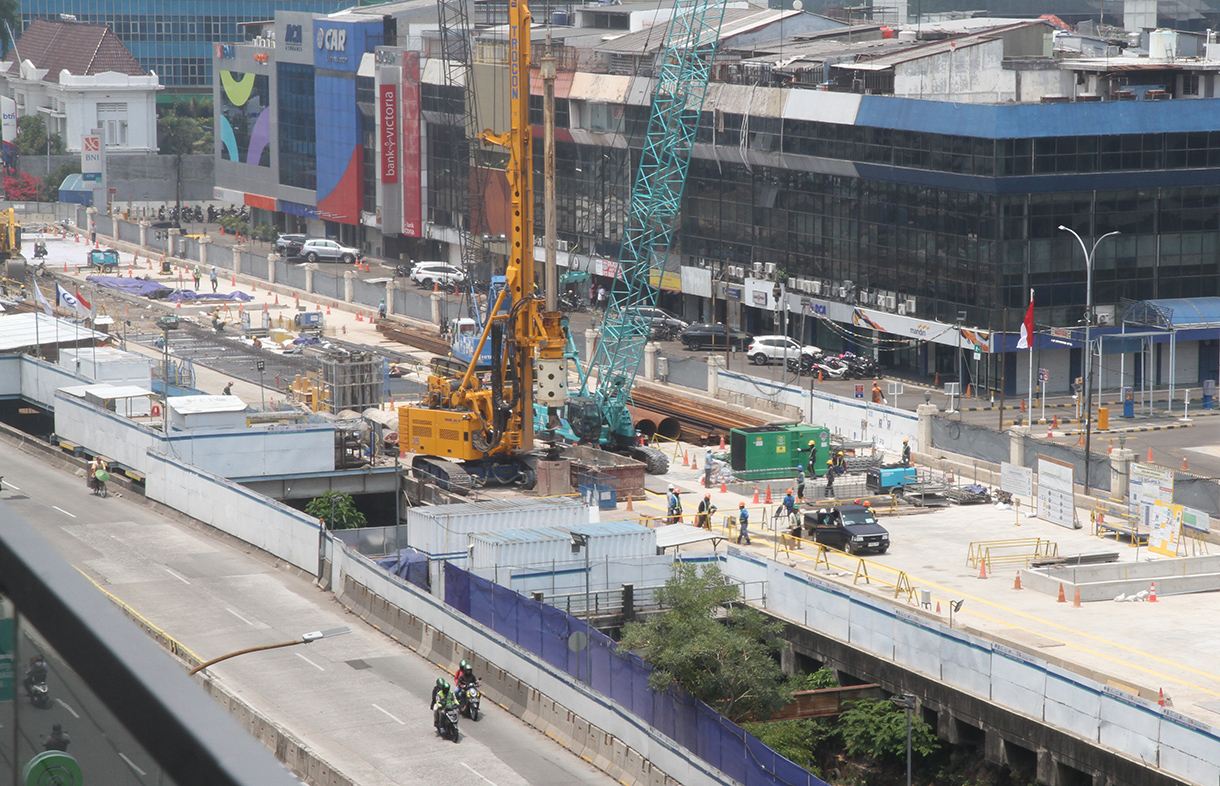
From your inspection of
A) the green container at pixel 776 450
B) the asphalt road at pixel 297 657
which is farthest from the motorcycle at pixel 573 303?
the asphalt road at pixel 297 657

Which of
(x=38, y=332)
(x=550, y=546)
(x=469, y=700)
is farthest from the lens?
(x=38, y=332)

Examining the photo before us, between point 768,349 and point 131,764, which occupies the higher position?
point 131,764

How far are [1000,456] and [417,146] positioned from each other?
80.1 meters

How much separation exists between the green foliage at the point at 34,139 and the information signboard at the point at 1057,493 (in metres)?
151

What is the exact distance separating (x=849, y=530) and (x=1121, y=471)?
1258cm

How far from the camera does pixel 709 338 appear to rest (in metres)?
107

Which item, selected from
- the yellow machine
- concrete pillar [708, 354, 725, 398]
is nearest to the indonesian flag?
concrete pillar [708, 354, 725, 398]

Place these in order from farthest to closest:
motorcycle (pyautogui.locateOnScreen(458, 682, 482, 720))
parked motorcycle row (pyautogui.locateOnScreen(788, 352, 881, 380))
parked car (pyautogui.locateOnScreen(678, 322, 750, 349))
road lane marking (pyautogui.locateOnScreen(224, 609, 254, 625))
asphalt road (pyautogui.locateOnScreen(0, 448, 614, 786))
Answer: parked car (pyautogui.locateOnScreen(678, 322, 750, 349)) → parked motorcycle row (pyautogui.locateOnScreen(788, 352, 881, 380)) → road lane marking (pyautogui.locateOnScreen(224, 609, 254, 625)) → motorcycle (pyautogui.locateOnScreen(458, 682, 482, 720)) → asphalt road (pyautogui.locateOnScreen(0, 448, 614, 786))

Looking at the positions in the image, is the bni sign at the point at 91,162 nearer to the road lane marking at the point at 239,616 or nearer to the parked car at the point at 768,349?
the parked car at the point at 768,349

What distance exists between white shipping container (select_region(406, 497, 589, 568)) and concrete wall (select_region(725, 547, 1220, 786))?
7.61 m

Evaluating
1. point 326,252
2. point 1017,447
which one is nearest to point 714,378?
point 1017,447

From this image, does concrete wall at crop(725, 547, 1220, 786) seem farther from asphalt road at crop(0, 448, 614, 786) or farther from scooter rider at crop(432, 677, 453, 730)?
scooter rider at crop(432, 677, 453, 730)

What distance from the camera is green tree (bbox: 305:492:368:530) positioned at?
6888 centimetres

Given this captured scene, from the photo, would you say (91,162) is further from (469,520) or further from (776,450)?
(469,520)
